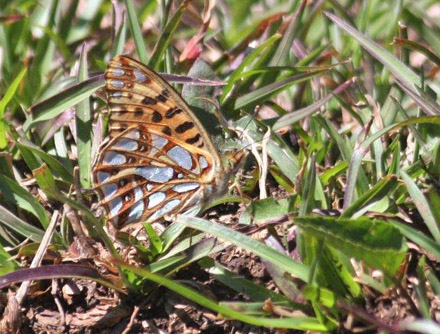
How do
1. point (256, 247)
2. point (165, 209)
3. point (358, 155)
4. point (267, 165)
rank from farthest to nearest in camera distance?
point (267, 165), point (165, 209), point (358, 155), point (256, 247)

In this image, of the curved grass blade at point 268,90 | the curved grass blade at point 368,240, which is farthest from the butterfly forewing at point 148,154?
the curved grass blade at point 368,240

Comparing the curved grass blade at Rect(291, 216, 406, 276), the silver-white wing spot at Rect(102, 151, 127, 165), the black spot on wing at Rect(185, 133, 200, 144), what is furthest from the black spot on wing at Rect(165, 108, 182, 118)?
the curved grass blade at Rect(291, 216, 406, 276)

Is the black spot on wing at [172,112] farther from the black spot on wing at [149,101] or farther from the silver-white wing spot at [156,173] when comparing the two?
the silver-white wing spot at [156,173]

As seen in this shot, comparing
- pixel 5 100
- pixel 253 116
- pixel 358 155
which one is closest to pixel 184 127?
pixel 253 116

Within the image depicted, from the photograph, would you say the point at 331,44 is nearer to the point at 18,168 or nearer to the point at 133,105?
the point at 133,105

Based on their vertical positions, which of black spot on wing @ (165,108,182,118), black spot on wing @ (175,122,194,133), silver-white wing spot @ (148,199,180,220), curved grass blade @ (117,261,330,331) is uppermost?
black spot on wing @ (165,108,182,118)

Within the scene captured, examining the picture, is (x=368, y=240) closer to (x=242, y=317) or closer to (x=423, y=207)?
(x=423, y=207)

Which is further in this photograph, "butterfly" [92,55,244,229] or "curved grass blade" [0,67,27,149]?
"curved grass blade" [0,67,27,149]

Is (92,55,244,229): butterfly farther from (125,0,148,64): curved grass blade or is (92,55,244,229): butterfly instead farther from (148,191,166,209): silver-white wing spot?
(125,0,148,64): curved grass blade
